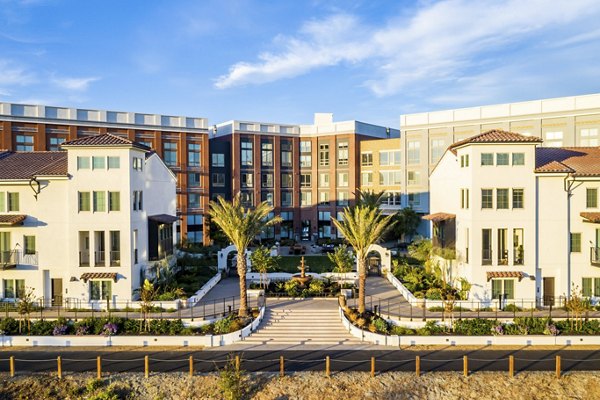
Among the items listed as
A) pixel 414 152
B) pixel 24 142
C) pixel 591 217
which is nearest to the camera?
pixel 591 217

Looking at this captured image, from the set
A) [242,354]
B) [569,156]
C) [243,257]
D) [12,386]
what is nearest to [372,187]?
[569,156]

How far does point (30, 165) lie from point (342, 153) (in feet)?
143

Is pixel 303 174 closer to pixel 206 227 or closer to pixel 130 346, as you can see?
pixel 206 227

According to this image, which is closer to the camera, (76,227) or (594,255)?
(594,255)

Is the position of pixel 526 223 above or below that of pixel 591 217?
below

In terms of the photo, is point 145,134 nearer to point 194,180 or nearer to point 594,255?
point 194,180

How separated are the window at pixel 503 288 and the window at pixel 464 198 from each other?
563 cm

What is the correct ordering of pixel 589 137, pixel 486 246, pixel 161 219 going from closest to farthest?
pixel 486 246 < pixel 161 219 < pixel 589 137

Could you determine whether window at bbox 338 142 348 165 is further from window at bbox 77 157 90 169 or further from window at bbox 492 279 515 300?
window at bbox 77 157 90 169

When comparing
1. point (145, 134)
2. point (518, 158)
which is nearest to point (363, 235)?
point (518, 158)

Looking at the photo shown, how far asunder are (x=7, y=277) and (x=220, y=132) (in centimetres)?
4075

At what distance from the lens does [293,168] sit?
2630 inches

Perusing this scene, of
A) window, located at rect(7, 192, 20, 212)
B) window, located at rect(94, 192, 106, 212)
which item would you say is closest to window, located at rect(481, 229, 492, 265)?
window, located at rect(94, 192, 106, 212)

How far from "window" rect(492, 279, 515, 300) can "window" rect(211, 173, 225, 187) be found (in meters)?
43.2
